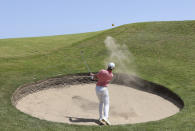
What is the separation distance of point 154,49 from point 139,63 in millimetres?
5494

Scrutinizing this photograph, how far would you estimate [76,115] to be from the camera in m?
13.5

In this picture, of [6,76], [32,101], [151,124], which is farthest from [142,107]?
[6,76]

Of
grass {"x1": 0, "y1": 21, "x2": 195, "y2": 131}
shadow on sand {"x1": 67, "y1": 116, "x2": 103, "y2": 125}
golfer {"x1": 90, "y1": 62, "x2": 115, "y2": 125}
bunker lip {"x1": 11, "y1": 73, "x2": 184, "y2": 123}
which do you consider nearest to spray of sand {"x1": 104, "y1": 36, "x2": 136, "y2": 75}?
grass {"x1": 0, "y1": 21, "x2": 195, "y2": 131}

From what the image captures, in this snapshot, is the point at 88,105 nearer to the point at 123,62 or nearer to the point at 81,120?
the point at 81,120

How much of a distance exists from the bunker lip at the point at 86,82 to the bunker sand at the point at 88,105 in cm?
37

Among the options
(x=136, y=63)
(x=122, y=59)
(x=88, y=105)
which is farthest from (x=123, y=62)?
(x=88, y=105)

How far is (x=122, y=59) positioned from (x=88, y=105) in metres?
12.1

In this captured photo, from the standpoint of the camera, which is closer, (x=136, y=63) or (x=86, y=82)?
(x=86, y=82)

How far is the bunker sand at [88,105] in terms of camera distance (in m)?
13.3

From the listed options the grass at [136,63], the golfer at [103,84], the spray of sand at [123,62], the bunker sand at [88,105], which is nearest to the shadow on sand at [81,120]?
the bunker sand at [88,105]

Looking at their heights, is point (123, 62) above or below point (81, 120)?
above

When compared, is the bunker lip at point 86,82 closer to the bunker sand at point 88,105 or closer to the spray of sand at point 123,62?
the spray of sand at point 123,62

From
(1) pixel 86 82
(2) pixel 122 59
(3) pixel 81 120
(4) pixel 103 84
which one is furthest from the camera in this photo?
(2) pixel 122 59

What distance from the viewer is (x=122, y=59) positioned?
26.4m
